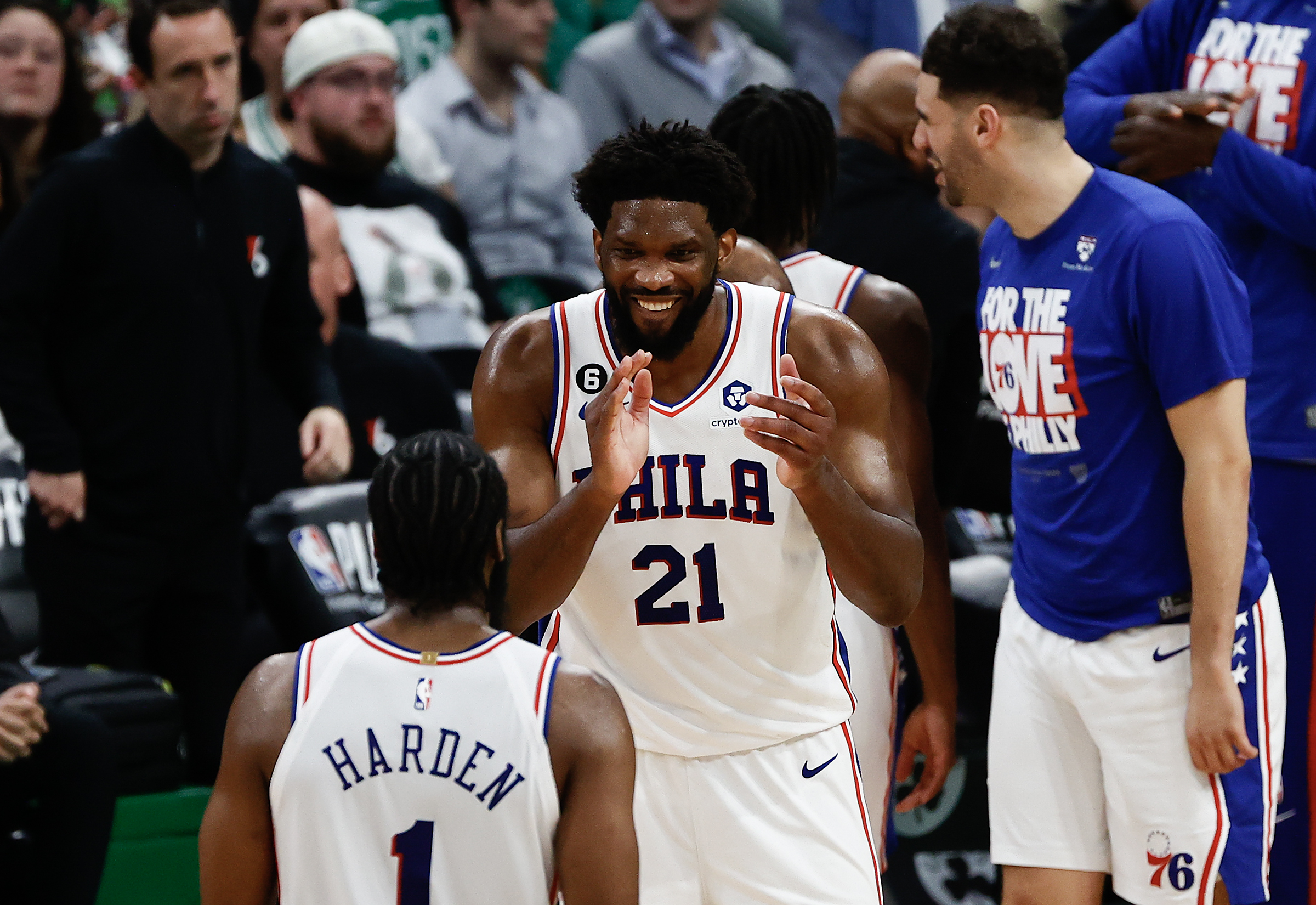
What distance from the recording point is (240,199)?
16.4ft

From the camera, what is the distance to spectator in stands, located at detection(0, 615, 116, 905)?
4.30 metres

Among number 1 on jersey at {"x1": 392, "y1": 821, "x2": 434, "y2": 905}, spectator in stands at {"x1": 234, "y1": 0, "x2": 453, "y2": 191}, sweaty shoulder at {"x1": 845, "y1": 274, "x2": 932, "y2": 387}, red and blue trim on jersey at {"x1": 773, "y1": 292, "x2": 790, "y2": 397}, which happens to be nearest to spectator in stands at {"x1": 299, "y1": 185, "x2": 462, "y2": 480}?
spectator in stands at {"x1": 234, "y1": 0, "x2": 453, "y2": 191}

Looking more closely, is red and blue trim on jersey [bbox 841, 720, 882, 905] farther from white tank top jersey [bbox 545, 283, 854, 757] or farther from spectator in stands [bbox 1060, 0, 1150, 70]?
spectator in stands [bbox 1060, 0, 1150, 70]

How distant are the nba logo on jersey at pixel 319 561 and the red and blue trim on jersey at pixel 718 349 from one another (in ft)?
7.00

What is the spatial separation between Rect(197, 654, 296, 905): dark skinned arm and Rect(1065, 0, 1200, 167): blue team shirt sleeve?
2.53 m

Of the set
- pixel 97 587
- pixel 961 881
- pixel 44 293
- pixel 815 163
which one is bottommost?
pixel 961 881

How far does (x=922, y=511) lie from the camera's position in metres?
4.03

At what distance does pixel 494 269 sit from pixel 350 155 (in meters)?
0.94

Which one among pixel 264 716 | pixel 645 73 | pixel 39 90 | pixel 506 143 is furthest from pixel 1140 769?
pixel 645 73

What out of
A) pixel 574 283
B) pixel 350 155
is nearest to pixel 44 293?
pixel 350 155

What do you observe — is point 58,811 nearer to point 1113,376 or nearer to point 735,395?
point 735,395

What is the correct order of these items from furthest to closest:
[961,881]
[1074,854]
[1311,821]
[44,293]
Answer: [961,881]
[44,293]
[1311,821]
[1074,854]

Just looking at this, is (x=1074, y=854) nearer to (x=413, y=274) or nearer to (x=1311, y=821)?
(x=1311, y=821)

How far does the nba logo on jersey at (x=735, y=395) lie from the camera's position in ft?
10.2
